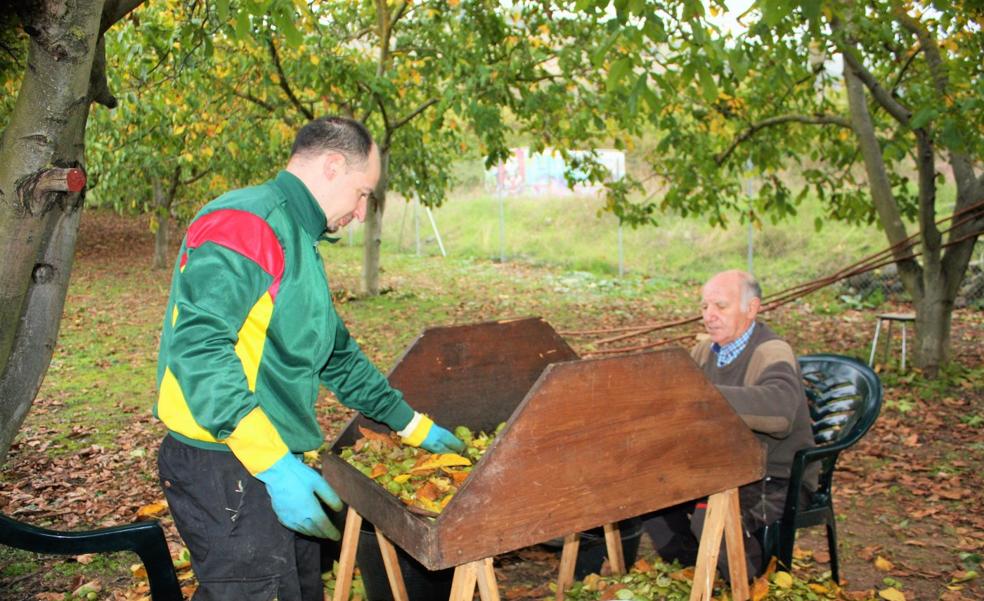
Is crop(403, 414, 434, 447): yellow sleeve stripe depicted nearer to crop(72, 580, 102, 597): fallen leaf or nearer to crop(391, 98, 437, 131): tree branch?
crop(72, 580, 102, 597): fallen leaf

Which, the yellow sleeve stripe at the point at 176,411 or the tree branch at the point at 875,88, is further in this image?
the tree branch at the point at 875,88

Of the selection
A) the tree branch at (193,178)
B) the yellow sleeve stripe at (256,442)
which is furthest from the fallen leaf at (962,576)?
the tree branch at (193,178)

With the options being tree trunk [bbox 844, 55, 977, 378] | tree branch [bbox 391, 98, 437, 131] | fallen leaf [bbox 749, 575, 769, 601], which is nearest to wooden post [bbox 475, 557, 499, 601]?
fallen leaf [bbox 749, 575, 769, 601]

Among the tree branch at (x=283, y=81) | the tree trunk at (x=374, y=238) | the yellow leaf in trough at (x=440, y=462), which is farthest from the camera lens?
the tree trunk at (x=374, y=238)

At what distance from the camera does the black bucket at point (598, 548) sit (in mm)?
3643

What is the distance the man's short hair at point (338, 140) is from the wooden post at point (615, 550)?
1.95 meters

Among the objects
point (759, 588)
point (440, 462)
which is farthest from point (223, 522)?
point (759, 588)

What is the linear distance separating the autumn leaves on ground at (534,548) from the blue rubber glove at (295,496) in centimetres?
151

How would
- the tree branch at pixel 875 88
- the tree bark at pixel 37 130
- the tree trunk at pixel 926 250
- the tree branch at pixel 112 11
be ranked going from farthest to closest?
the tree trunk at pixel 926 250
the tree branch at pixel 875 88
the tree branch at pixel 112 11
the tree bark at pixel 37 130

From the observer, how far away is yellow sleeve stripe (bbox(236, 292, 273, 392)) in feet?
7.24

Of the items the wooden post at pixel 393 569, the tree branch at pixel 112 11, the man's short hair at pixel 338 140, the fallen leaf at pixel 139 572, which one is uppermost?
the tree branch at pixel 112 11

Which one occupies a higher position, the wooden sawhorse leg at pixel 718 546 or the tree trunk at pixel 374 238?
the tree trunk at pixel 374 238

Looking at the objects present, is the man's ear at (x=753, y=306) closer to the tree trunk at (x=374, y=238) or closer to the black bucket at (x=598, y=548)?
the black bucket at (x=598, y=548)

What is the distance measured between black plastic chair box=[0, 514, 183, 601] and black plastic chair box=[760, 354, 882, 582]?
A: 2.25m
